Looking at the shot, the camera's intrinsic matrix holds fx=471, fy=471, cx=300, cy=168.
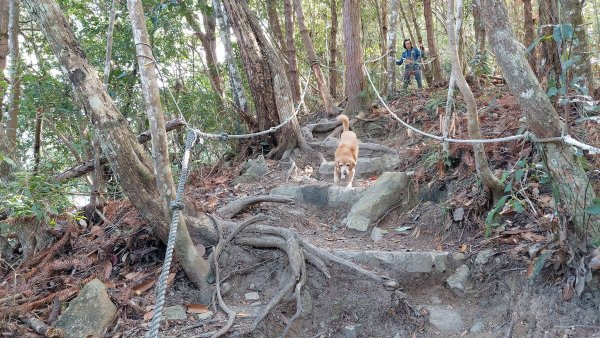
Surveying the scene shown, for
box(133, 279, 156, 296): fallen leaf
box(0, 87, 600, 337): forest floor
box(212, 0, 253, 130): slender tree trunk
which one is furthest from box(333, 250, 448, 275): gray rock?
box(212, 0, 253, 130): slender tree trunk

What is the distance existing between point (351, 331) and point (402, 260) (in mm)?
828

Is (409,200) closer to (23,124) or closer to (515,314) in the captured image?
(515,314)

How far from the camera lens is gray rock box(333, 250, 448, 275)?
4.23m

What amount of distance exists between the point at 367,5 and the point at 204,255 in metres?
15.3

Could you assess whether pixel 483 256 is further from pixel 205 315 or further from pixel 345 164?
pixel 345 164

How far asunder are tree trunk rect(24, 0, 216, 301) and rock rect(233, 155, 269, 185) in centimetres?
→ 334

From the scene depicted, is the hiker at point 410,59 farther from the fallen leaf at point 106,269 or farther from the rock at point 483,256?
the fallen leaf at point 106,269

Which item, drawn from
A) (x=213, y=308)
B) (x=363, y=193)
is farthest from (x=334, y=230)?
(x=213, y=308)

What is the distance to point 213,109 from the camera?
30.7 feet

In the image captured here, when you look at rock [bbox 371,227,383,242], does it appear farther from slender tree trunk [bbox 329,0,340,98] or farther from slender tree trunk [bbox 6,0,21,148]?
slender tree trunk [bbox 329,0,340,98]

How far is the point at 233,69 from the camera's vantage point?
29.1 ft

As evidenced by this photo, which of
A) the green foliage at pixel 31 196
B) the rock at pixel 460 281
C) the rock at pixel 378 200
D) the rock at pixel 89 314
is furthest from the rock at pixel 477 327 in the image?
the green foliage at pixel 31 196

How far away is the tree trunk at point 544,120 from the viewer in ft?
10.3

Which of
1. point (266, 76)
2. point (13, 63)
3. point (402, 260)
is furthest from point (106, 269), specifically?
point (266, 76)
